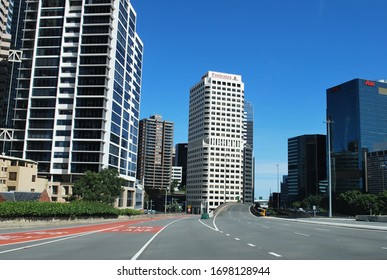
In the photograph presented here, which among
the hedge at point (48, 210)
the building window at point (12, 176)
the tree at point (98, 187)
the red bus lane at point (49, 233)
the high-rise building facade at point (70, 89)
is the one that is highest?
the high-rise building facade at point (70, 89)

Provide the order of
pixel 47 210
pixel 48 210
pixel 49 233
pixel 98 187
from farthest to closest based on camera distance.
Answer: pixel 98 187 → pixel 48 210 → pixel 47 210 → pixel 49 233

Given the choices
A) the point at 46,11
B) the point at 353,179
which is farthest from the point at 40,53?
the point at 353,179

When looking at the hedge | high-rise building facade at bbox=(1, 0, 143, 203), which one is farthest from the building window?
the hedge

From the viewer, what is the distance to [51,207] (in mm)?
38875

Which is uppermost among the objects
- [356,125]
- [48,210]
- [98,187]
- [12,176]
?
[356,125]

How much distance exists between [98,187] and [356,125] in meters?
127

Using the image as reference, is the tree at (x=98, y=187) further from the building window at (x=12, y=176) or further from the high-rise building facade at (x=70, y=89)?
the high-rise building facade at (x=70, y=89)

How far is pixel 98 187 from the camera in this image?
7181 centimetres

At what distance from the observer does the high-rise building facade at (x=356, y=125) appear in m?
169

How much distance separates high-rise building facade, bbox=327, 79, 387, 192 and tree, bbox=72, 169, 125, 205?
377 feet

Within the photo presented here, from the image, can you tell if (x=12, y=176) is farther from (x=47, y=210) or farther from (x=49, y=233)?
(x=49, y=233)

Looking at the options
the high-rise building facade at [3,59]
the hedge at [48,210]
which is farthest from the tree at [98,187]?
the high-rise building facade at [3,59]

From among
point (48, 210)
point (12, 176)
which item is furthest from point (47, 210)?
point (12, 176)

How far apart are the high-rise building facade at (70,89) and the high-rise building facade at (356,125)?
96488 mm
